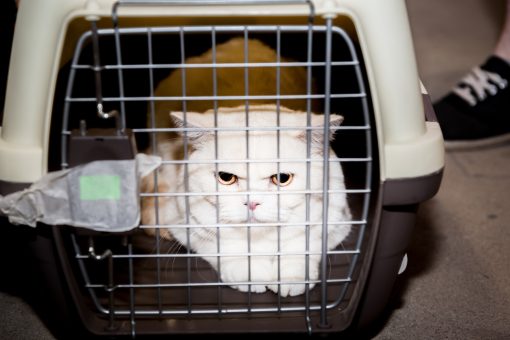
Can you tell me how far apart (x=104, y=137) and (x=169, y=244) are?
0.57 meters

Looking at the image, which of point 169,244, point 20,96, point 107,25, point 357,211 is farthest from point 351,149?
point 20,96

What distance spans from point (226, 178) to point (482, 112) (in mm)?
1142

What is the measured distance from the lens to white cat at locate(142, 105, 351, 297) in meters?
1.20

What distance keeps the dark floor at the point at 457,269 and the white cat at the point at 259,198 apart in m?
0.20

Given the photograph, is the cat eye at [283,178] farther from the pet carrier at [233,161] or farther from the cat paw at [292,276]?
the cat paw at [292,276]

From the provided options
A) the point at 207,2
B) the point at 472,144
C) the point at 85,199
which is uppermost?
the point at 207,2

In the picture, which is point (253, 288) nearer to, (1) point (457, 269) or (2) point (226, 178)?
(2) point (226, 178)

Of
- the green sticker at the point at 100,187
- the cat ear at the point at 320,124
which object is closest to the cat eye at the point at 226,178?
the cat ear at the point at 320,124

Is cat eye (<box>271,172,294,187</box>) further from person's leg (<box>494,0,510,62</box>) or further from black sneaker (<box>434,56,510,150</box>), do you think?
person's leg (<box>494,0,510,62</box>)

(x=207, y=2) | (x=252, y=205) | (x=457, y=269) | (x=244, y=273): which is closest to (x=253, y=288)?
(x=244, y=273)

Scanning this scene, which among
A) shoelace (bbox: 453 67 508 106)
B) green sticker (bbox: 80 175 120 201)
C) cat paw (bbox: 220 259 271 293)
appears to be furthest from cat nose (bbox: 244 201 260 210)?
shoelace (bbox: 453 67 508 106)

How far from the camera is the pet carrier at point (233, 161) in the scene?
3.16ft

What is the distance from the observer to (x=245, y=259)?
1.28 metres

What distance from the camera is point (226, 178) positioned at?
4.13ft
